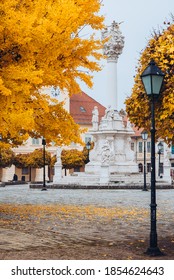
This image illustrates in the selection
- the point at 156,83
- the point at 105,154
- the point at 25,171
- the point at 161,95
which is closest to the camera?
the point at 156,83

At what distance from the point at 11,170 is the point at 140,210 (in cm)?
6448

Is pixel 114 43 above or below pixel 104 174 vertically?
above

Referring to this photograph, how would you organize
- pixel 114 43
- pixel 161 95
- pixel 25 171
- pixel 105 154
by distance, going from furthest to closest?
pixel 25 171 → pixel 114 43 → pixel 105 154 → pixel 161 95

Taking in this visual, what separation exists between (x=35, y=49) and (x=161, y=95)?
3.94m

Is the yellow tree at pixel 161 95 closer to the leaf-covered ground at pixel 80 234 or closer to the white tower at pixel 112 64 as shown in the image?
the leaf-covered ground at pixel 80 234

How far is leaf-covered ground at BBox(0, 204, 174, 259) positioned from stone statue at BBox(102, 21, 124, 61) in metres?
29.7

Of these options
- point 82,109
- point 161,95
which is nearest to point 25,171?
point 82,109

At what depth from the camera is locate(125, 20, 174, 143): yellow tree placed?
37.6ft

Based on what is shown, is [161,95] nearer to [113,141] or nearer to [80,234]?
[80,234]

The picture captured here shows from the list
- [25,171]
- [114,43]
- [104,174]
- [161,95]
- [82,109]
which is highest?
[114,43]

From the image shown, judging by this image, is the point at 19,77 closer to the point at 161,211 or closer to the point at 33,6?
the point at 33,6

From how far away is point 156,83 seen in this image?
36.2 ft

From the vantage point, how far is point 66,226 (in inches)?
609
